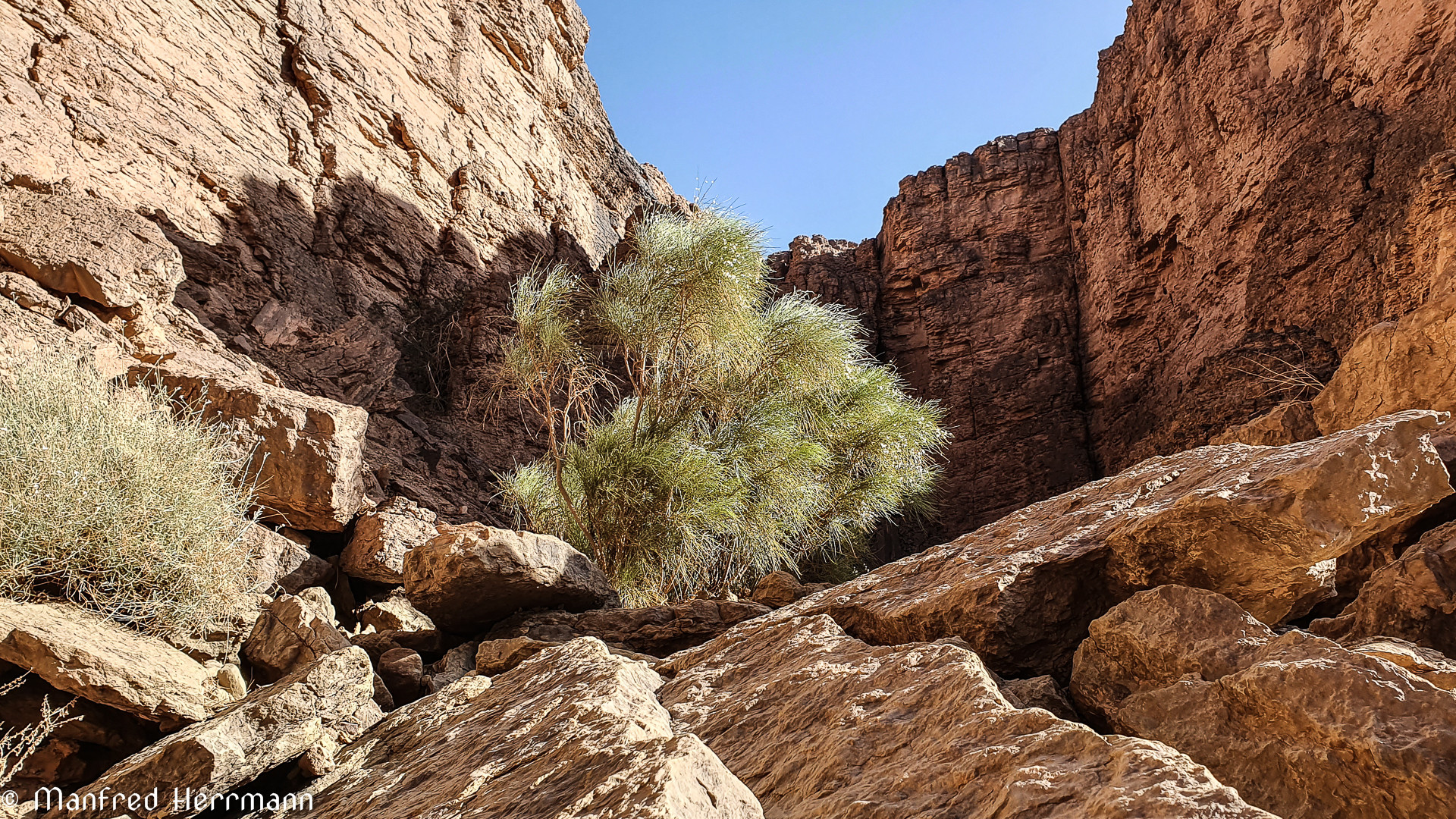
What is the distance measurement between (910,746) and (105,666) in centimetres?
280

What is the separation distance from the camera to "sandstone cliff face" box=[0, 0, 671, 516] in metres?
6.97

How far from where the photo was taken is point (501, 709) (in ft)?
8.76

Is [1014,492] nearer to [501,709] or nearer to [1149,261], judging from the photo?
[1149,261]

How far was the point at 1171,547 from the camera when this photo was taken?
2.35 meters

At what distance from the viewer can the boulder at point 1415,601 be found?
2012 mm

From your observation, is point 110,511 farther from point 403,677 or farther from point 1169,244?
point 1169,244

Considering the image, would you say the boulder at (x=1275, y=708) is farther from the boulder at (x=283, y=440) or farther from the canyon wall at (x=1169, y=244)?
the boulder at (x=283, y=440)

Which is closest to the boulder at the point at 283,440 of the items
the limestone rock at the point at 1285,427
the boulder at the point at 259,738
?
the boulder at the point at 259,738

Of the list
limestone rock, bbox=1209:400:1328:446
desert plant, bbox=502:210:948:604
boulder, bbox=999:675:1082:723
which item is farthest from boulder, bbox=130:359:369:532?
limestone rock, bbox=1209:400:1328:446

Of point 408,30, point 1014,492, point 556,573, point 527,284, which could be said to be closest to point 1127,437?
point 1014,492

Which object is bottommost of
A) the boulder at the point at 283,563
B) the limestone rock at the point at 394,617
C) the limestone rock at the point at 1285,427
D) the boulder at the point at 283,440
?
the limestone rock at the point at 394,617

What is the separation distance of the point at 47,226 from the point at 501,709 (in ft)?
16.7

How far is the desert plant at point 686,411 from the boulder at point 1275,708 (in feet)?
14.9

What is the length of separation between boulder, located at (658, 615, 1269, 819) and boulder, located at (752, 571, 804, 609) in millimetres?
2282
